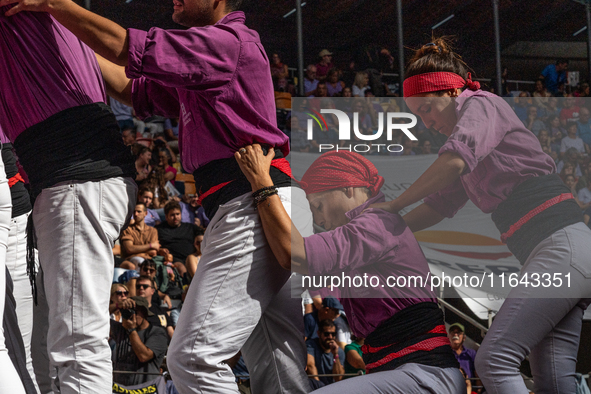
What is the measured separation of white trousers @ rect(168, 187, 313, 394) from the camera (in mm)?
1730

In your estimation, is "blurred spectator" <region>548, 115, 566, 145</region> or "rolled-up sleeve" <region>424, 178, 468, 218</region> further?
"blurred spectator" <region>548, 115, 566, 145</region>

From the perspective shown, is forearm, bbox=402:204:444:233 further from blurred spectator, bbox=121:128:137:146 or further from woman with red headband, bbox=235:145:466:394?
blurred spectator, bbox=121:128:137:146

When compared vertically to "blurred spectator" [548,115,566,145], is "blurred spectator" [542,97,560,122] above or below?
above

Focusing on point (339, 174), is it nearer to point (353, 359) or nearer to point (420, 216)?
point (420, 216)

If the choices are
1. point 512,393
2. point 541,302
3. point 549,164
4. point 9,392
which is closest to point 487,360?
point 512,393

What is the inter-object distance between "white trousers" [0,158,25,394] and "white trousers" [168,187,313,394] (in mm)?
385

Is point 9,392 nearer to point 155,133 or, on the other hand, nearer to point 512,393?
point 512,393

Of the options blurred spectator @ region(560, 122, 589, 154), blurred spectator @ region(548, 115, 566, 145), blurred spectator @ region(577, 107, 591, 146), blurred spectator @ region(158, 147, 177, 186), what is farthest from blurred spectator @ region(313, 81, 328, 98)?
blurred spectator @ region(560, 122, 589, 154)

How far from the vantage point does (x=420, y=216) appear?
8.06 ft

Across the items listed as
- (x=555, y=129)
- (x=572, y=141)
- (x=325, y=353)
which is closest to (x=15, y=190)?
(x=325, y=353)

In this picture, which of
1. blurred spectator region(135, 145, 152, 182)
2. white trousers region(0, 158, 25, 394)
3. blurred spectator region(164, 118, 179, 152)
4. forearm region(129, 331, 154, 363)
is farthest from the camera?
blurred spectator region(164, 118, 179, 152)

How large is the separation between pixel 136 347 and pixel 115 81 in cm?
276

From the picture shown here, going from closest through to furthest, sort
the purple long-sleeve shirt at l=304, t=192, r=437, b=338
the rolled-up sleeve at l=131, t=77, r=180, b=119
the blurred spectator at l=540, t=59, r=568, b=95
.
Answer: the purple long-sleeve shirt at l=304, t=192, r=437, b=338
the rolled-up sleeve at l=131, t=77, r=180, b=119
the blurred spectator at l=540, t=59, r=568, b=95

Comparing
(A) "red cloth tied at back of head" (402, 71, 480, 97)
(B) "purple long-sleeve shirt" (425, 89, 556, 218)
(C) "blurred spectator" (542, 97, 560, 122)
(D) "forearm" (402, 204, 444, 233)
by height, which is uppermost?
(C) "blurred spectator" (542, 97, 560, 122)
